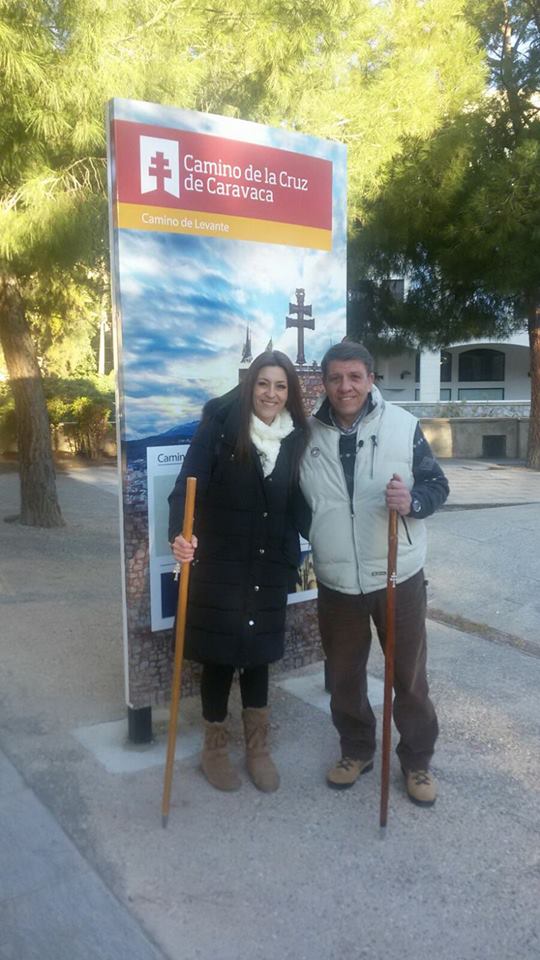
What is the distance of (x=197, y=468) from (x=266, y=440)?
28 cm

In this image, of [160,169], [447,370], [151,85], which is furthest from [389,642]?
[447,370]

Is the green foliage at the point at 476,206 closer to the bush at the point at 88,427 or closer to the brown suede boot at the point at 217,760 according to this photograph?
the bush at the point at 88,427

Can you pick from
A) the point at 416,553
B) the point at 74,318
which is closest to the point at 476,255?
the point at 74,318

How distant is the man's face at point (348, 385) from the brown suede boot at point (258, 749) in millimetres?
1271

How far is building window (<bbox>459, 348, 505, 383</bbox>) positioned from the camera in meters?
38.3

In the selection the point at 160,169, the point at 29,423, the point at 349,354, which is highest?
the point at 160,169

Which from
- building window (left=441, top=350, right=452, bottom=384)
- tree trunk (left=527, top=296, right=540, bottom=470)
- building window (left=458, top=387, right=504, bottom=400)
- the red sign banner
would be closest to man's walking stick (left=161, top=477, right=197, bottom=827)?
the red sign banner

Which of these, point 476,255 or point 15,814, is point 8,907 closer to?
point 15,814

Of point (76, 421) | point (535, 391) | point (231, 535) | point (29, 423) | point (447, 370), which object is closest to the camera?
point (231, 535)

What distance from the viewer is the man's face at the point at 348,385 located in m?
3.26

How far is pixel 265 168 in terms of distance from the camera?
155 inches

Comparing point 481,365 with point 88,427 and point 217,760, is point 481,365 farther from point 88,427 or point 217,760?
point 217,760

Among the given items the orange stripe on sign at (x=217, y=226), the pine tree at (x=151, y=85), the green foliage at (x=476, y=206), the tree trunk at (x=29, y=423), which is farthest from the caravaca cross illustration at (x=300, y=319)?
the green foliage at (x=476, y=206)

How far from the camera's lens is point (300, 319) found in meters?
4.20
